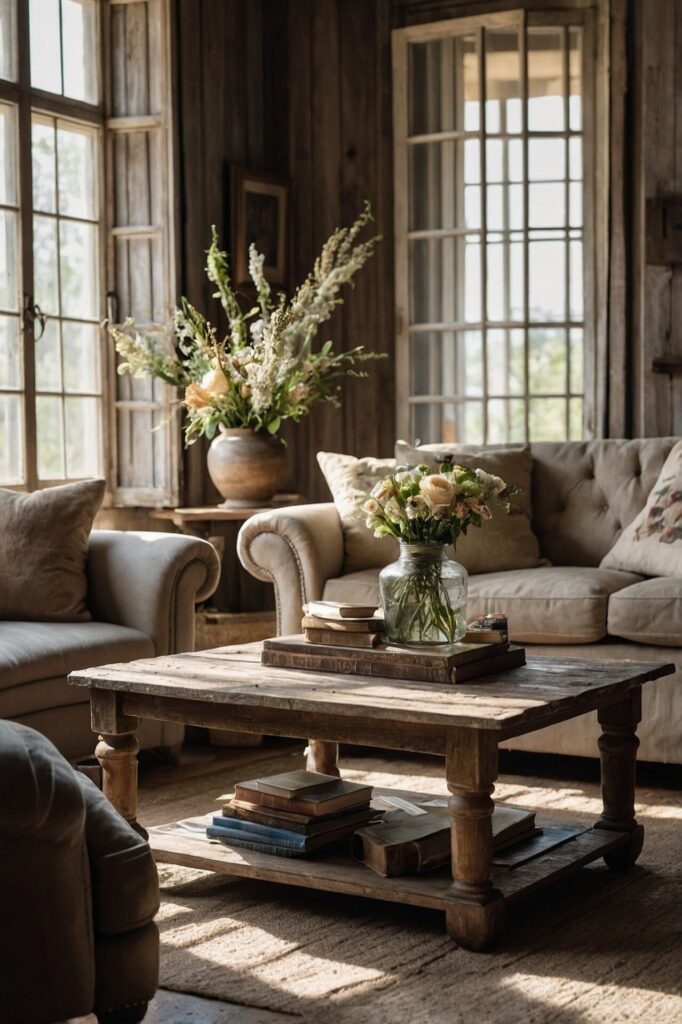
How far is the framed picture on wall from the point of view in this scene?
17.7 feet

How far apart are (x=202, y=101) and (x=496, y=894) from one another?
365cm

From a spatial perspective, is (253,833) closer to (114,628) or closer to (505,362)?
(114,628)

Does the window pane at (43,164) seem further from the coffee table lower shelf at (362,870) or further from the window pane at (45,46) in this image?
the coffee table lower shelf at (362,870)

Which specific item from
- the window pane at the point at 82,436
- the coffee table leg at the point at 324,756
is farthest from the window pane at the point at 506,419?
the coffee table leg at the point at 324,756

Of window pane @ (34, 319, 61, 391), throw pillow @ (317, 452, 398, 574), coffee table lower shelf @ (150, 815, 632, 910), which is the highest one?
window pane @ (34, 319, 61, 391)

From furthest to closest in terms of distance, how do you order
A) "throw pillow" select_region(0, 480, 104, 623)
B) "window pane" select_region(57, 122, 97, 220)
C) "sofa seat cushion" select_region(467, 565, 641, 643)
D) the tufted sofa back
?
"window pane" select_region(57, 122, 97, 220), the tufted sofa back, "throw pillow" select_region(0, 480, 104, 623), "sofa seat cushion" select_region(467, 565, 641, 643)

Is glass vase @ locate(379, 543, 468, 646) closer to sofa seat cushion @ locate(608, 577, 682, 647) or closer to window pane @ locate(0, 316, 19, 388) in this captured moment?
sofa seat cushion @ locate(608, 577, 682, 647)

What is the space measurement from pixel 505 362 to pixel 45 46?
211 cm

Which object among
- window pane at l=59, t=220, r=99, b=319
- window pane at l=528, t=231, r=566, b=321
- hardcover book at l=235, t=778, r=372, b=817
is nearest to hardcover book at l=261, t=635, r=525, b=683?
hardcover book at l=235, t=778, r=372, b=817

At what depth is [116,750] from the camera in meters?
2.94

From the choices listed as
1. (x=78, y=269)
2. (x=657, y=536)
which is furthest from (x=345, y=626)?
(x=78, y=269)

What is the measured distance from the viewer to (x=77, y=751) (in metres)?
3.77

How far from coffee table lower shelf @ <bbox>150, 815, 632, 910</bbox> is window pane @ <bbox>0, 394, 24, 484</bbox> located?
2.10 meters

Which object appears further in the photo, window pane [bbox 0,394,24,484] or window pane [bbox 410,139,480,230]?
window pane [bbox 410,139,480,230]
